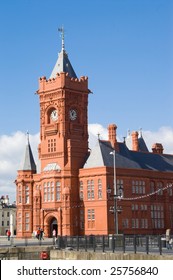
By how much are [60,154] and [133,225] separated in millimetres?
16061

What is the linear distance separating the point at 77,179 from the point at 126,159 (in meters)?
8.92

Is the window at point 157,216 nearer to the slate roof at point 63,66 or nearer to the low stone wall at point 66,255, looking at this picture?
the slate roof at point 63,66

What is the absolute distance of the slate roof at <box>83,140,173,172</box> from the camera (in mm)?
85688

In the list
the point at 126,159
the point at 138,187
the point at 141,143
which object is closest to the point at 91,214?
the point at 138,187

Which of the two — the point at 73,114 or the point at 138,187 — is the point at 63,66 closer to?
the point at 73,114

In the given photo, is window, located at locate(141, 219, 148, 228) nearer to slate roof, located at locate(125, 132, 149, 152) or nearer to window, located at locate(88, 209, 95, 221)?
window, located at locate(88, 209, 95, 221)

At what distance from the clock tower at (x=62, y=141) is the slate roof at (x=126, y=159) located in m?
3.04

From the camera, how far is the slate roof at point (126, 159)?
8569 centimetres

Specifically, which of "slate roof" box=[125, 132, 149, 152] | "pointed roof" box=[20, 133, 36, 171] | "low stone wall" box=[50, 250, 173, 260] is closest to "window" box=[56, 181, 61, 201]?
"pointed roof" box=[20, 133, 36, 171]

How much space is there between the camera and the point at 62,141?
87000 mm

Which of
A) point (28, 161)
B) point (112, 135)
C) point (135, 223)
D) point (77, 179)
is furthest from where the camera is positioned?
point (28, 161)

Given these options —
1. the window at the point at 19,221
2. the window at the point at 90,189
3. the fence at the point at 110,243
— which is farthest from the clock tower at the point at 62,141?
the fence at the point at 110,243
